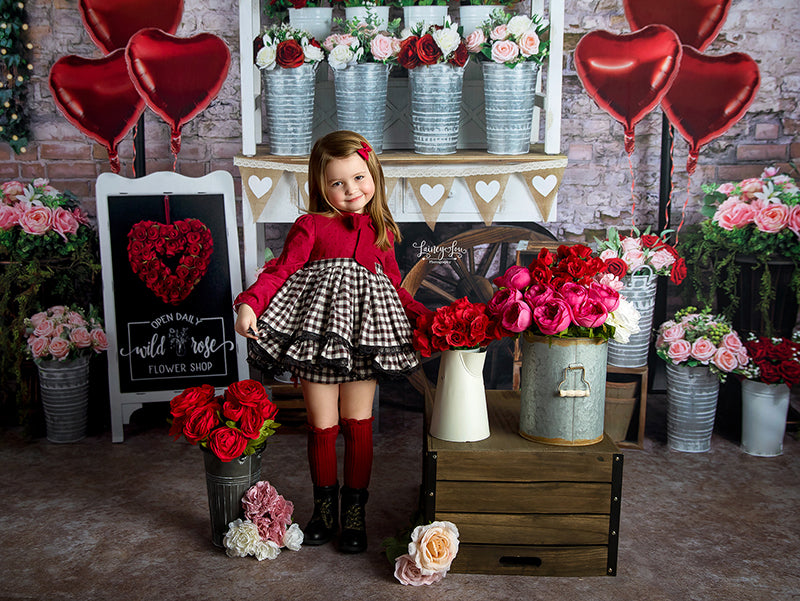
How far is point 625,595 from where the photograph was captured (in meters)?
1.90

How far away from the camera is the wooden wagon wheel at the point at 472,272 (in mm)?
3146

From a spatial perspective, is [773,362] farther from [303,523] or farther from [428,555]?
[303,523]

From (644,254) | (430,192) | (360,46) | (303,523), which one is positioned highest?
(360,46)

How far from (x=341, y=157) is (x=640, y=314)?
4.74 ft

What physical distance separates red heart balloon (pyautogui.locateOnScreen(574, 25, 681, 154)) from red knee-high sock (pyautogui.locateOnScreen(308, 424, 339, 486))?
6.38 ft

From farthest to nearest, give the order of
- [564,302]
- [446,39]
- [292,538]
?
[446,39] → [292,538] → [564,302]

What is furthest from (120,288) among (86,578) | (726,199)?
(726,199)

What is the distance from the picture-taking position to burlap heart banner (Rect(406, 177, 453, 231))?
9.27 feet

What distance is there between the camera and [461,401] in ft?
6.48

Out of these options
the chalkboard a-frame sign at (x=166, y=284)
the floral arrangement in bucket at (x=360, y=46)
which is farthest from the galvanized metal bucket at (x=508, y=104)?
the chalkboard a-frame sign at (x=166, y=284)

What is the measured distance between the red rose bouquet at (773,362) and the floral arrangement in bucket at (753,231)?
16cm

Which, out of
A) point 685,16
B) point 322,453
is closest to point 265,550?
point 322,453

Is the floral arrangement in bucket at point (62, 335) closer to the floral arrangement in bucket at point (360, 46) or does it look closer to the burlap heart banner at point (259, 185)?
the burlap heart banner at point (259, 185)

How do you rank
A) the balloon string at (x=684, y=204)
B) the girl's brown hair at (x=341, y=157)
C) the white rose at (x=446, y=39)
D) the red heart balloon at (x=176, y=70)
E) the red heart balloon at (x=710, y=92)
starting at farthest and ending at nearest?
the balloon string at (x=684, y=204), the red heart balloon at (x=710, y=92), the red heart balloon at (x=176, y=70), the white rose at (x=446, y=39), the girl's brown hair at (x=341, y=157)
